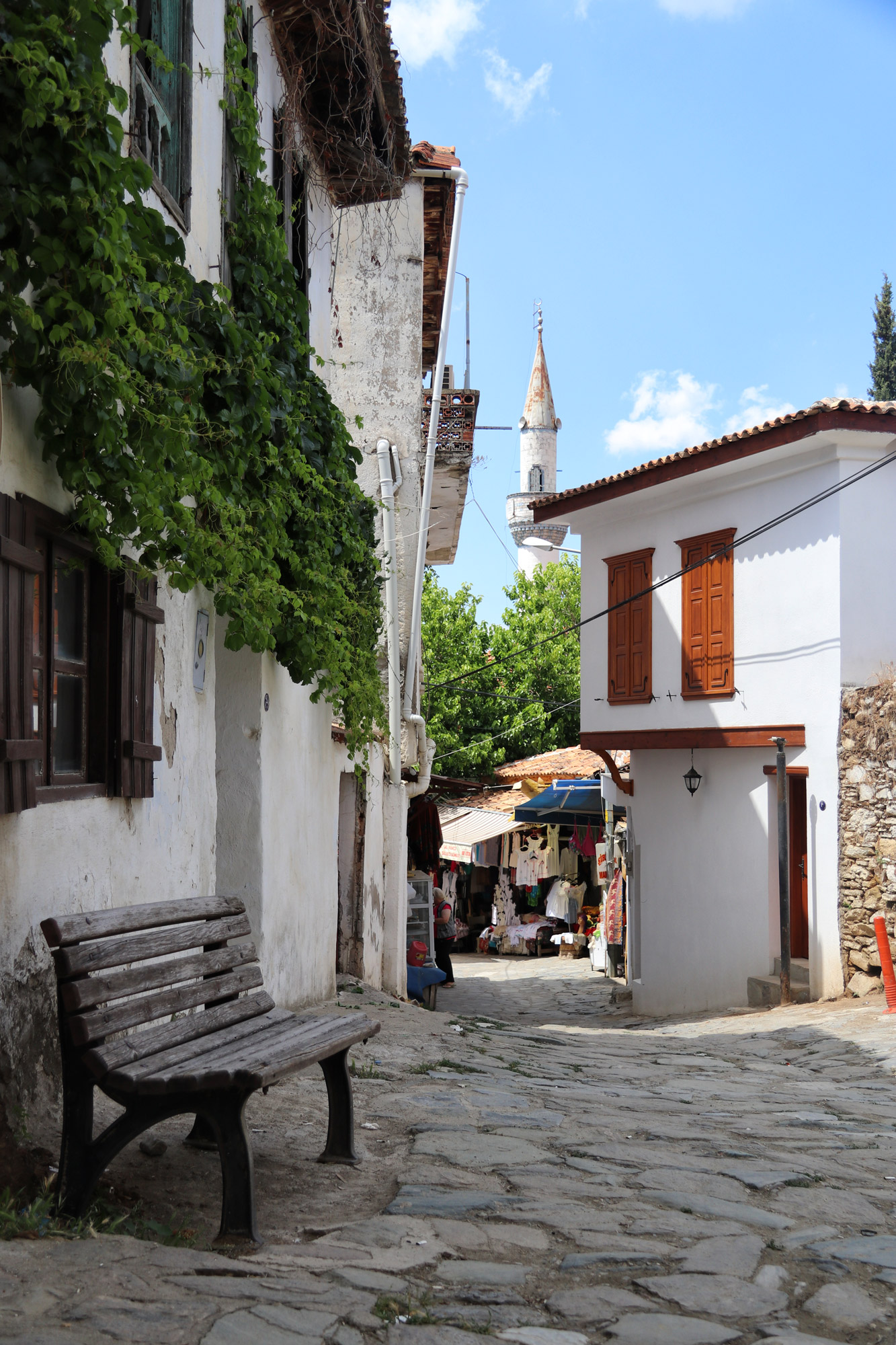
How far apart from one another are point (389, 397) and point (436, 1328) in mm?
11254

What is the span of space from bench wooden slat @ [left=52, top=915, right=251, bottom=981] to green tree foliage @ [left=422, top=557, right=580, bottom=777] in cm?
2474

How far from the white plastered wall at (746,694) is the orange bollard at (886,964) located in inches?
31.2

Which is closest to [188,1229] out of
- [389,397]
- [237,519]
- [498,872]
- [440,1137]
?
[440,1137]

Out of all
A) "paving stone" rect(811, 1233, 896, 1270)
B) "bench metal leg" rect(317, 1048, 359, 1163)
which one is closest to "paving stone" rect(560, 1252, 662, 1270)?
"paving stone" rect(811, 1233, 896, 1270)

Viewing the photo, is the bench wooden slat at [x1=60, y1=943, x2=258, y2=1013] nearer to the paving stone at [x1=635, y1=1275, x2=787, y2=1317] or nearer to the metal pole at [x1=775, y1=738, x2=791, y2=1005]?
the paving stone at [x1=635, y1=1275, x2=787, y2=1317]

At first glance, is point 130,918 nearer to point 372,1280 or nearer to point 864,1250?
point 372,1280

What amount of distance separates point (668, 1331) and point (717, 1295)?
35 centimetres

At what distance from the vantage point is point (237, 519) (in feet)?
19.2

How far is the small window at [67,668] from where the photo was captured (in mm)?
3588

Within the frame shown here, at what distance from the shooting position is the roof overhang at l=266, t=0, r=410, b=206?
24.9 feet

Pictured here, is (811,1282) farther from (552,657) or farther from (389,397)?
(552,657)

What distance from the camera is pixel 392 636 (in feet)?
36.8

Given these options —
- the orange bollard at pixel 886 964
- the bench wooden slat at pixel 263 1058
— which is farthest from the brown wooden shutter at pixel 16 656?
the orange bollard at pixel 886 964

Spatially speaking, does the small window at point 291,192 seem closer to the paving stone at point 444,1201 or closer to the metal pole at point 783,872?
the paving stone at point 444,1201
